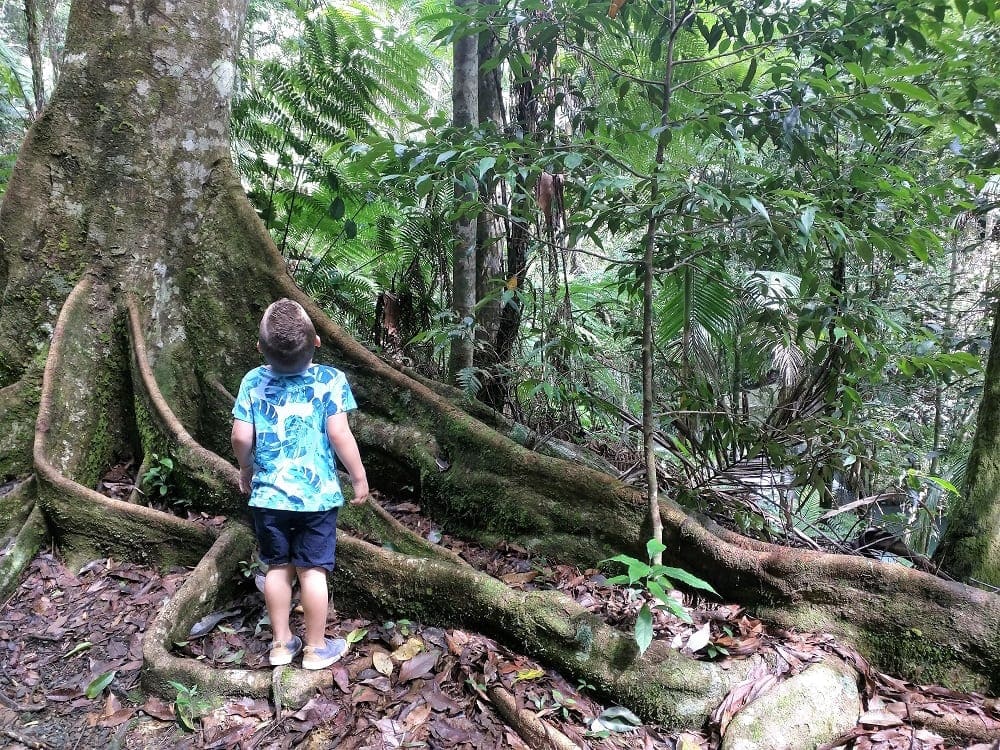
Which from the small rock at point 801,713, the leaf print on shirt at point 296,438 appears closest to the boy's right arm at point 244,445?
the leaf print on shirt at point 296,438

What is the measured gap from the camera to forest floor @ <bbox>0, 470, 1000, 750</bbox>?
96.4 inches

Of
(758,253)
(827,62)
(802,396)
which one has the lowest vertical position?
(802,396)

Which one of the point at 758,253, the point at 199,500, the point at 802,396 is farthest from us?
the point at 802,396

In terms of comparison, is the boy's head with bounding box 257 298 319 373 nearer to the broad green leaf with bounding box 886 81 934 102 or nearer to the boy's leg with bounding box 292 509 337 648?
the boy's leg with bounding box 292 509 337 648

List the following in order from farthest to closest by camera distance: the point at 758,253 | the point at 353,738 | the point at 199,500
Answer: the point at 199,500
the point at 758,253
the point at 353,738

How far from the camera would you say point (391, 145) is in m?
2.85

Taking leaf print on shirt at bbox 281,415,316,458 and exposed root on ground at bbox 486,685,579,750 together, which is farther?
leaf print on shirt at bbox 281,415,316,458

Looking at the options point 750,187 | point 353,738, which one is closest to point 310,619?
point 353,738

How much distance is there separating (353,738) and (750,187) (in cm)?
290

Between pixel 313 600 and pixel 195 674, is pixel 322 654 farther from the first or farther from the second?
pixel 195 674

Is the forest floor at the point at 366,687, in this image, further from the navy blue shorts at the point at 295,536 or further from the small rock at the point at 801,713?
the navy blue shorts at the point at 295,536

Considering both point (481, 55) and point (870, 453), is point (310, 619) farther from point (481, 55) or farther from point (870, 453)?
point (481, 55)

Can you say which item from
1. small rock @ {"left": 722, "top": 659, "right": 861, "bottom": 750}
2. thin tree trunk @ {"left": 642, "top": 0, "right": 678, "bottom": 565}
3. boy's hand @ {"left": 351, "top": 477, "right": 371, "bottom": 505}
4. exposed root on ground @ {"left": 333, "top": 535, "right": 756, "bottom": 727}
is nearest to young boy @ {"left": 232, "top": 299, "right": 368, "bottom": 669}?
boy's hand @ {"left": 351, "top": 477, "right": 371, "bottom": 505}

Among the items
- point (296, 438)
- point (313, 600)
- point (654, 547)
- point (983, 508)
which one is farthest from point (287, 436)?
point (983, 508)
